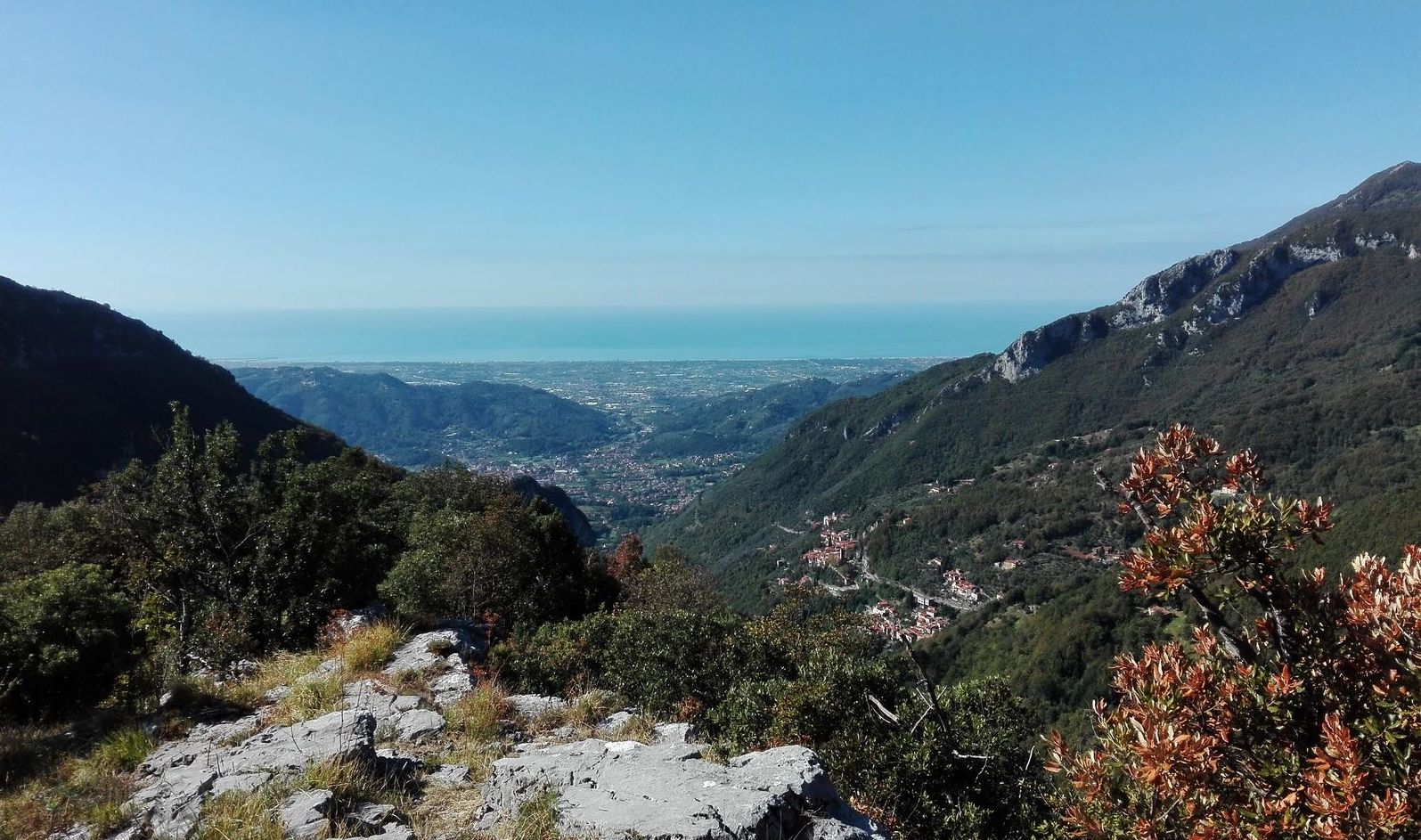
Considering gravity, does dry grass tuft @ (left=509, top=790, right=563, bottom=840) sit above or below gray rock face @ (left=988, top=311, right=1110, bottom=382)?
below

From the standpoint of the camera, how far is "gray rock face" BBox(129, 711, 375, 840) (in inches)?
161

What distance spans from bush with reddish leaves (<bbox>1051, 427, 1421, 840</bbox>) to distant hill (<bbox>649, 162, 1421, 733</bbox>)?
138ft

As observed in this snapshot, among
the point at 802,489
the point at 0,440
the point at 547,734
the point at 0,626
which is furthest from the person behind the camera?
the point at 802,489

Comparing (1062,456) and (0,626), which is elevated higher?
(0,626)

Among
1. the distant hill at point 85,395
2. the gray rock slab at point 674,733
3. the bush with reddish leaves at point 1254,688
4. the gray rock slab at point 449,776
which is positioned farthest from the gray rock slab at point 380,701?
the distant hill at point 85,395

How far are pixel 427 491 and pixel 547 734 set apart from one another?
23.1m

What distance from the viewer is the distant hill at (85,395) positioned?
39938 mm

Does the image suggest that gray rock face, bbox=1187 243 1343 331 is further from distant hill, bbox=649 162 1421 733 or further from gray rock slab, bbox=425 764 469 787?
gray rock slab, bbox=425 764 469 787

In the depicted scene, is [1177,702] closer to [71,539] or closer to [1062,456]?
[71,539]

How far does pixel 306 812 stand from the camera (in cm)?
396

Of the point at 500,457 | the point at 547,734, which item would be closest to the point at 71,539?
the point at 547,734

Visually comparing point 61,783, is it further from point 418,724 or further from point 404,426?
point 404,426

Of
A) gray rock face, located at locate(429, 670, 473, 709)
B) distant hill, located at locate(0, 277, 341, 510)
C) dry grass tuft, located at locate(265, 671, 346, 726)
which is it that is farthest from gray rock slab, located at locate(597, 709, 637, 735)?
distant hill, located at locate(0, 277, 341, 510)

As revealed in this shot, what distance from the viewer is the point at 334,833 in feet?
12.8
